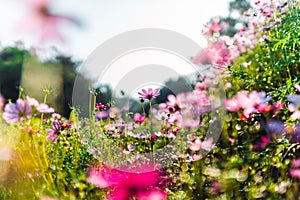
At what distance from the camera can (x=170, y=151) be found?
4.47 feet

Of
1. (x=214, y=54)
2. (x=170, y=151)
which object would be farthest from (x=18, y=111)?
(x=214, y=54)

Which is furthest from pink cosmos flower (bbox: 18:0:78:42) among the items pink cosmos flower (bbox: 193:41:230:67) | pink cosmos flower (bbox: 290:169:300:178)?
pink cosmos flower (bbox: 193:41:230:67)

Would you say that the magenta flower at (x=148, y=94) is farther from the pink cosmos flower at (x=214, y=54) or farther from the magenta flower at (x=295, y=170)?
the pink cosmos flower at (x=214, y=54)

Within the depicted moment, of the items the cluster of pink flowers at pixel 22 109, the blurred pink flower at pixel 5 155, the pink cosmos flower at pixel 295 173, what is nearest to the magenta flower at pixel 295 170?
the pink cosmos flower at pixel 295 173

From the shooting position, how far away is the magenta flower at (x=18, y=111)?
37.4 inches

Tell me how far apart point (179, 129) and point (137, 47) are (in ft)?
1.23

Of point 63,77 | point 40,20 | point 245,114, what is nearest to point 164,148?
point 245,114

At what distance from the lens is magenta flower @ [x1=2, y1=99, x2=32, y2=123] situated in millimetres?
949

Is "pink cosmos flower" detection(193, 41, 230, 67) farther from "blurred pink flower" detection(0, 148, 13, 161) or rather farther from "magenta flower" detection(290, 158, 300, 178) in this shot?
"blurred pink flower" detection(0, 148, 13, 161)

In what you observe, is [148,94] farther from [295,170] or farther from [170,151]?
[295,170]

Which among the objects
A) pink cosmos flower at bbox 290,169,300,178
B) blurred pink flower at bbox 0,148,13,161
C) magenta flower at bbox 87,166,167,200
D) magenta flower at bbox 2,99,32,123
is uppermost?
magenta flower at bbox 2,99,32,123

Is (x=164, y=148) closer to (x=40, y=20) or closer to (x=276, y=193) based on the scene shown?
(x=276, y=193)

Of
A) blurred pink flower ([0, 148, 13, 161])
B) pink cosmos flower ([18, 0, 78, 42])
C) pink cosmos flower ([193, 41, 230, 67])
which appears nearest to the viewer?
pink cosmos flower ([18, 0, 78, 42])

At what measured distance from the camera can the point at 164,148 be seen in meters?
1.34
